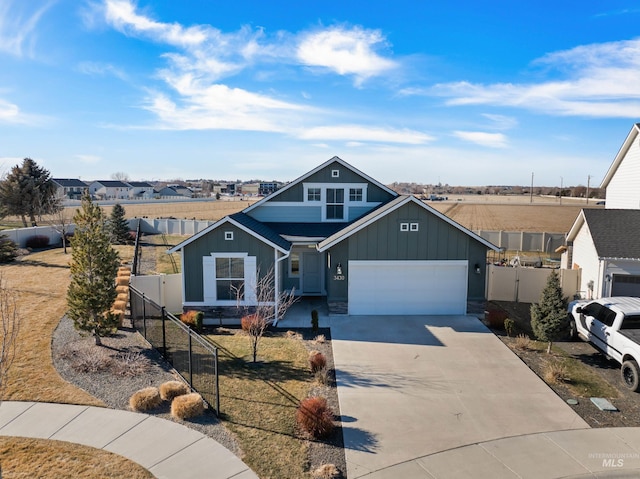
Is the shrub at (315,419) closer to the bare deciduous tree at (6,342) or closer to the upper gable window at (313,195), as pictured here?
the bare deciduous tree at (6,342)

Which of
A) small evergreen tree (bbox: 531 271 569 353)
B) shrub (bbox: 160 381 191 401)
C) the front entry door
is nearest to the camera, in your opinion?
shrub (bbox: 160 381 191 401)

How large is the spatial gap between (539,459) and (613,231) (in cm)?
1300

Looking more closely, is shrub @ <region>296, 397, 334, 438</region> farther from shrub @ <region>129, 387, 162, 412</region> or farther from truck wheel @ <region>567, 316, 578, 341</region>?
truck wheel @ <region>567, 316, 578, 341</region>

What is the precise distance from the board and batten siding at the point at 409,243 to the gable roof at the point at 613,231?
181 inches

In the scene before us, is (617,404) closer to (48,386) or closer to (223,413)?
(223,413)

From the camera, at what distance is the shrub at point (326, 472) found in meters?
7.63

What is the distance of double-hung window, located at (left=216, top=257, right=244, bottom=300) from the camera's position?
1702cm

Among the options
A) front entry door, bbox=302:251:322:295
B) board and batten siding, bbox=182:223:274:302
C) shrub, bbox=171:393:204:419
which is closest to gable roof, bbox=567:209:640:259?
front entry door, bbox=302:251:322:295

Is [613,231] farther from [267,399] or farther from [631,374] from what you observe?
[267,399]

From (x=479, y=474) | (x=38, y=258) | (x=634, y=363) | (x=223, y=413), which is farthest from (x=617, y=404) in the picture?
(x=38, y=258)

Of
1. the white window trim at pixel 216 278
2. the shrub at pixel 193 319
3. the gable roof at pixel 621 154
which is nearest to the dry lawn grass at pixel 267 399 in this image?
the shrub at pixel 193 319

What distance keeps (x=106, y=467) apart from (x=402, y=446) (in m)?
5.44

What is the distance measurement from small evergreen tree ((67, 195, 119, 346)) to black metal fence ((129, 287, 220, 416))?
1154mm

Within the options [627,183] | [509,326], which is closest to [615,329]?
[509,326]
